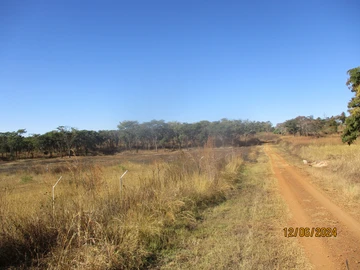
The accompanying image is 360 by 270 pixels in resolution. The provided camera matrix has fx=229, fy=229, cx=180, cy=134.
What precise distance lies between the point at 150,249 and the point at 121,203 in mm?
1491

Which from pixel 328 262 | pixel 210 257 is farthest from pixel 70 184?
pixel 328 262

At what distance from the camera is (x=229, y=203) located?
308 inches

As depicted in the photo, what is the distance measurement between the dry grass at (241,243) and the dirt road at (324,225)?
0.85 feet

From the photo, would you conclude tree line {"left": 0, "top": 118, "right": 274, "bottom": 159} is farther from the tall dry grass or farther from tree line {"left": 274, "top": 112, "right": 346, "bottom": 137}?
the tall dry grass

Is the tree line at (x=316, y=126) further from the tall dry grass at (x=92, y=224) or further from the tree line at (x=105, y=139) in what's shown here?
the tall dry grass at (x=92, y=224)

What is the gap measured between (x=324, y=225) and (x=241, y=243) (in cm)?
234

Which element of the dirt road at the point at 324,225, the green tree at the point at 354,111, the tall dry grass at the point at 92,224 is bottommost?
the dirt road at the point at 324,225
